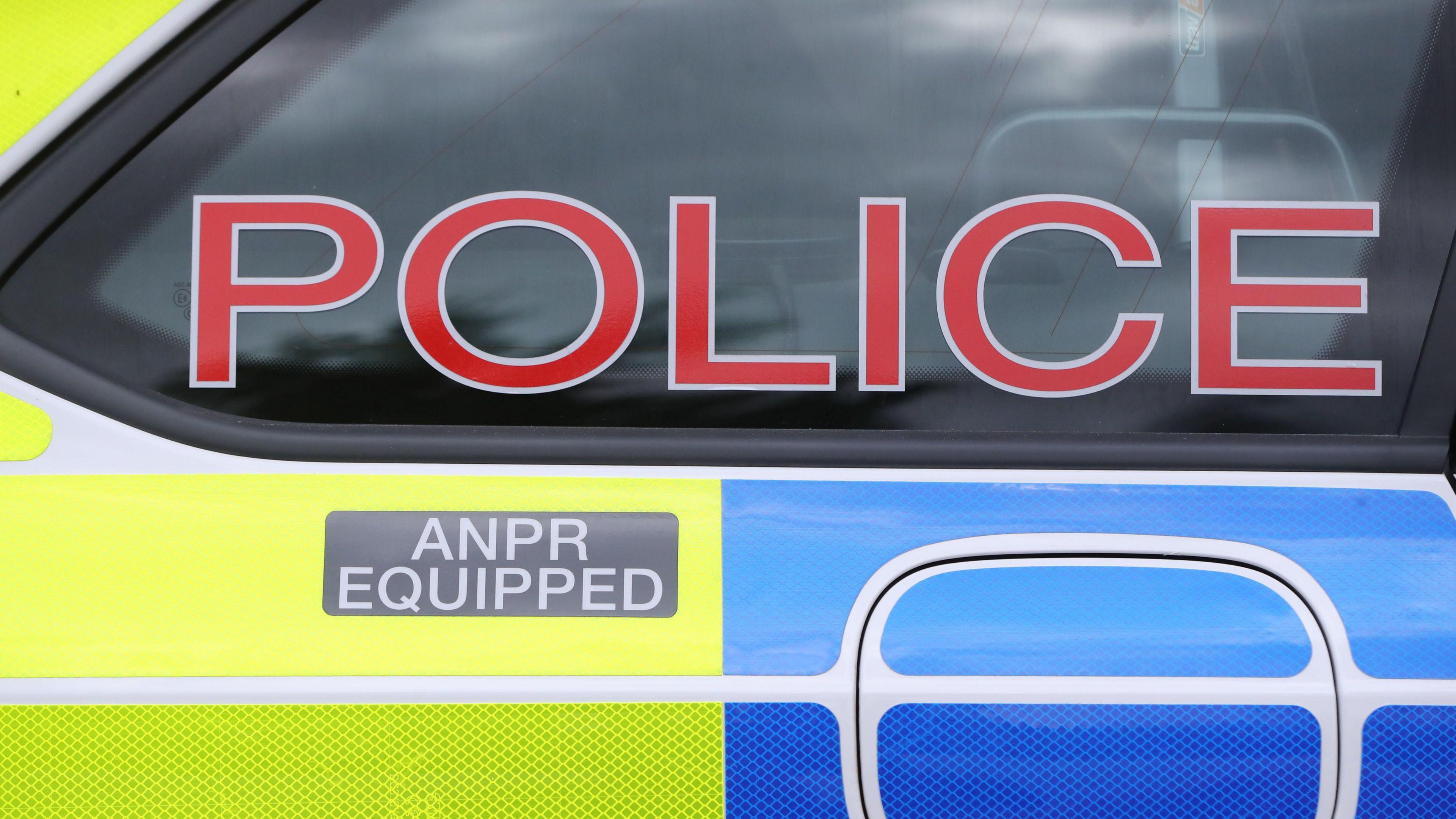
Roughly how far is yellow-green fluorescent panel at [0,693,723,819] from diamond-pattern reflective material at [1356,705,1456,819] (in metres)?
0.72

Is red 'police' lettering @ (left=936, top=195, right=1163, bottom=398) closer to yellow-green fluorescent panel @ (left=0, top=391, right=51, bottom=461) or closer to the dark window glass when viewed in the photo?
the dark window glass

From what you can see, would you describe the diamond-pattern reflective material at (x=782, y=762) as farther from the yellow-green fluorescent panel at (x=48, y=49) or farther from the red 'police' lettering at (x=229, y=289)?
the yellow-green fluorescent panel at (x=48, y=49)

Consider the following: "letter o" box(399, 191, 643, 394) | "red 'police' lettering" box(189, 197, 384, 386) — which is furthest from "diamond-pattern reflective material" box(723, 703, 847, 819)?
"red 'police' lettering" box(189, 197, 384, 386)

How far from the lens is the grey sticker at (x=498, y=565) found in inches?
47.4

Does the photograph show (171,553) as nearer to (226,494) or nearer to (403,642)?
(226,494)

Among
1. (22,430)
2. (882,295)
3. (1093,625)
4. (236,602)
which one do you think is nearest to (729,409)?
(882,295)

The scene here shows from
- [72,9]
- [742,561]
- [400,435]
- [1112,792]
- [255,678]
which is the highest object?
[72,9]

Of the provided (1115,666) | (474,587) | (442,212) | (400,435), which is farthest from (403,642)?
(1115,666)

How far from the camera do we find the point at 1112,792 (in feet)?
3.81

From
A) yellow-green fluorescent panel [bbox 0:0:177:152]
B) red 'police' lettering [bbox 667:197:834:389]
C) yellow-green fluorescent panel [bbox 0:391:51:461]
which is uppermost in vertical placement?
yellow-green fluorescent panel [bbox 0:0:177:152]

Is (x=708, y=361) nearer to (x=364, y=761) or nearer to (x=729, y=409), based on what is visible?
(x=729, y=409)

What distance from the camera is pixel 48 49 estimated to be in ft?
4.19

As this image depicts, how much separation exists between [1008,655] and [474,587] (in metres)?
0.61

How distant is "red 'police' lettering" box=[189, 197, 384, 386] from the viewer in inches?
50.8
